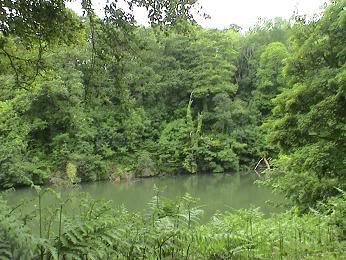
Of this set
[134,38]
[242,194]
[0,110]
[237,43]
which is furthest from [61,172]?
[134,38]

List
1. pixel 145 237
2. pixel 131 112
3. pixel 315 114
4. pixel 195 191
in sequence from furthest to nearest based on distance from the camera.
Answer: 1. pixel 195 191
2. pixel 131 112
3. pixel 315 114
4. pixel 145 237

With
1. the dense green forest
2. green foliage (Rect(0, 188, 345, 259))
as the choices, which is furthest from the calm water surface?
green foliage (Rect(0, 188, 345, 259))

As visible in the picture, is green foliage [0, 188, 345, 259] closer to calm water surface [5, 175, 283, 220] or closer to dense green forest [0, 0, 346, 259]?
dense green forest [0, 0, 346, 259]

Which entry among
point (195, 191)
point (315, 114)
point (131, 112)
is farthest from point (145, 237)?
point (195, 191)

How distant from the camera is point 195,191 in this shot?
20.8m

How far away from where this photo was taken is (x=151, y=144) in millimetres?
30891

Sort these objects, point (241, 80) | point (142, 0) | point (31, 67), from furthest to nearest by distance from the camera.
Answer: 1. point (241, 80)
2. point (31, 67)
3. point (142, 0)

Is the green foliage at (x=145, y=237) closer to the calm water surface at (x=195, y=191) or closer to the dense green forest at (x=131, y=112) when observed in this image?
the dense green forest at (x=131, y=112)

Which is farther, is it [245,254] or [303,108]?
[303,108]

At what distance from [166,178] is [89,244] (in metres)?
25.0

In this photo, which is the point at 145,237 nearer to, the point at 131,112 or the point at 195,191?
the point at 131,112

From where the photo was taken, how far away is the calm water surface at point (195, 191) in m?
16.1

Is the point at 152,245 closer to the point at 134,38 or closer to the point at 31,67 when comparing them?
the point at 134,38

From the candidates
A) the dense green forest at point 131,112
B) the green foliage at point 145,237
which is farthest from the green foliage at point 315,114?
the green foliage at point 145,237
